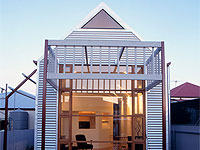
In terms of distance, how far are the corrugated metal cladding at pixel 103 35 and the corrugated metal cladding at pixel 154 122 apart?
2.12m

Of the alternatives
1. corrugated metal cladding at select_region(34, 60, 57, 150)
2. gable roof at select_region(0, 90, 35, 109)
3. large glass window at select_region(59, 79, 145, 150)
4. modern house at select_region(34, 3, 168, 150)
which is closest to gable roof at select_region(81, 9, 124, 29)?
modern house at select_region(34, 3, 168, 150)

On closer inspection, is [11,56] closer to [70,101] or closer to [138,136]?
[70,101]

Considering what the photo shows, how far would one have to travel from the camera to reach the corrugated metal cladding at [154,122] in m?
10.7

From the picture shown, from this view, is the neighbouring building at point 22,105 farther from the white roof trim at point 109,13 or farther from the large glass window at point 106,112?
the white roof trim at point 109,13

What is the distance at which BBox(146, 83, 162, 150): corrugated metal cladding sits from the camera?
35.0ft

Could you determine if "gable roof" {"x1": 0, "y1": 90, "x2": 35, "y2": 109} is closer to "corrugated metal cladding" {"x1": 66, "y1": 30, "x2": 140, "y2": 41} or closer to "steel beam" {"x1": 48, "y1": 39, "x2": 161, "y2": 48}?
"corrugated metal cladding" {"x1": 66, "y1": 30, "x2": 140, "y2": 41}

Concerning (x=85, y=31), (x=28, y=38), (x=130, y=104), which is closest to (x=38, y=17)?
(x=28, y=38)

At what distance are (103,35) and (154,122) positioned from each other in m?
3.49

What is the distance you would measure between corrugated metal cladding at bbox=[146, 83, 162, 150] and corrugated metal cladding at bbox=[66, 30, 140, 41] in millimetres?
2125

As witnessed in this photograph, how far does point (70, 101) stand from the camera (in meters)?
10.8

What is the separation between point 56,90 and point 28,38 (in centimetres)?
507

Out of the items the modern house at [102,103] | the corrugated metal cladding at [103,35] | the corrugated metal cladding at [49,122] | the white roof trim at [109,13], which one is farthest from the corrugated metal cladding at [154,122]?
the corrugated metal cladding at [49,122]

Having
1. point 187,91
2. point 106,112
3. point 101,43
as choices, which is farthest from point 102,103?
point 187,91

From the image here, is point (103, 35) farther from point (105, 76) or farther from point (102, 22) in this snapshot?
point (105, 76)
